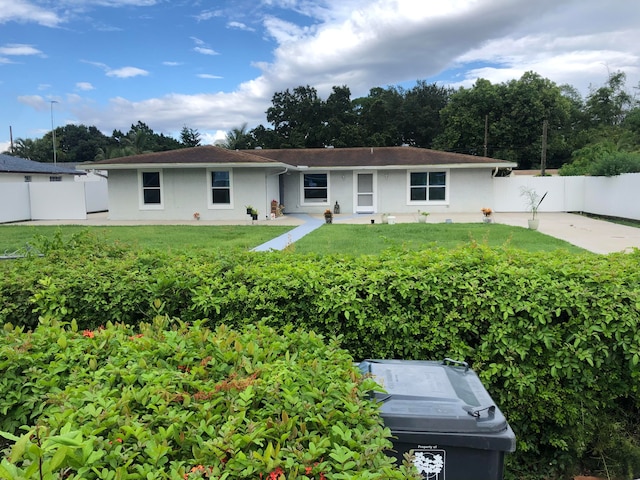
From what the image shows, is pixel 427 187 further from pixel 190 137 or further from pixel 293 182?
pixel 190 137

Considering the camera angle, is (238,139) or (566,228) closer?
(566,228)

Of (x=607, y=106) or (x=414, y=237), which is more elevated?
(x=607, y=106)

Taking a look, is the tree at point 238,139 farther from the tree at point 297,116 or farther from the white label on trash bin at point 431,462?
the white label on trash bin at point 431,462

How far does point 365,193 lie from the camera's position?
23.8 m

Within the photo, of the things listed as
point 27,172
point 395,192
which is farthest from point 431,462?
point 27,172

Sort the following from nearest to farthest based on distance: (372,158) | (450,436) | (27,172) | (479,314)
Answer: (450,436) → (479,314) → (372,158) → (27,172)

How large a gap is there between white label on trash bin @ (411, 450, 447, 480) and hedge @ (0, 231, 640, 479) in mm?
917

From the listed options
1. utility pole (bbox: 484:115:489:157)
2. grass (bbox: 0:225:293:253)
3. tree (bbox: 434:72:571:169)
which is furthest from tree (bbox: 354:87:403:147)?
grass (bbox: 0:225:293:253)

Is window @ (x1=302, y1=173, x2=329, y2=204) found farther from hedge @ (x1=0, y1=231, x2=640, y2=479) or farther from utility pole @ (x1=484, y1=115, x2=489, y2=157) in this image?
utility pole @ (x1=484, y1=115, x2=489, y2=157)

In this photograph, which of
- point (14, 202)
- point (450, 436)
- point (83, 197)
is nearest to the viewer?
point (450, 436)

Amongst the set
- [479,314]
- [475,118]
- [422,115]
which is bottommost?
[479,314]

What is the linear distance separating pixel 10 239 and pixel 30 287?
13.0 m

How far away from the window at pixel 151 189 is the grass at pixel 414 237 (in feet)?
27.5

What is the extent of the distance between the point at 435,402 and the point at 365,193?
21929mm
